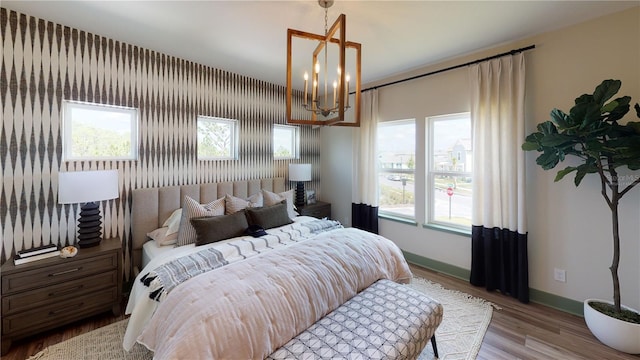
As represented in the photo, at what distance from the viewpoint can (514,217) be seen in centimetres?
274

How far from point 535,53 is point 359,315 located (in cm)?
312

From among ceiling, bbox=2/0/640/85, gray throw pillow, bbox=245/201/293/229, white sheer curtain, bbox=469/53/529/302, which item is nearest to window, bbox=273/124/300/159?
gray throw pillow, bbox=245/201/293/229

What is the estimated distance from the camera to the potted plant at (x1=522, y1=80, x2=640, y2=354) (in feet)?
6.33

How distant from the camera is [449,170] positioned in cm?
341

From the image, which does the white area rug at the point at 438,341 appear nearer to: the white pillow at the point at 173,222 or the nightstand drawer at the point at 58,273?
the nightstand drawer at the point at 58,273

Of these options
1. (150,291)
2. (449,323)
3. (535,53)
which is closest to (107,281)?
(150,291)

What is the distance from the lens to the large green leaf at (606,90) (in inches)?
76.1

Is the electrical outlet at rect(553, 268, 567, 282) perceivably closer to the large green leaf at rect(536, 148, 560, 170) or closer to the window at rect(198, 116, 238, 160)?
the large green leaf at rect(536, 148, 560, 170)

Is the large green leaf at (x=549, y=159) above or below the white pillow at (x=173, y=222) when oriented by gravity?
above

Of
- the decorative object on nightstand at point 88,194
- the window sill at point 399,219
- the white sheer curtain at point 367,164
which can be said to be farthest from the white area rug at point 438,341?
the white sheer curtain at point 367,164

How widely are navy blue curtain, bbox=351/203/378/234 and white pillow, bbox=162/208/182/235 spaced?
259 centimetres

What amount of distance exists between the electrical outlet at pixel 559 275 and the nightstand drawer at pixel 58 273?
4.33m

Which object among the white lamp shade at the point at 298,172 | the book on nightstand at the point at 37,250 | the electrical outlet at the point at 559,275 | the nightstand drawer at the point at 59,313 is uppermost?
the white lamp shade at the point at 298,172

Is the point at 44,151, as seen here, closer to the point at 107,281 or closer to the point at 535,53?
the point at 107,281
